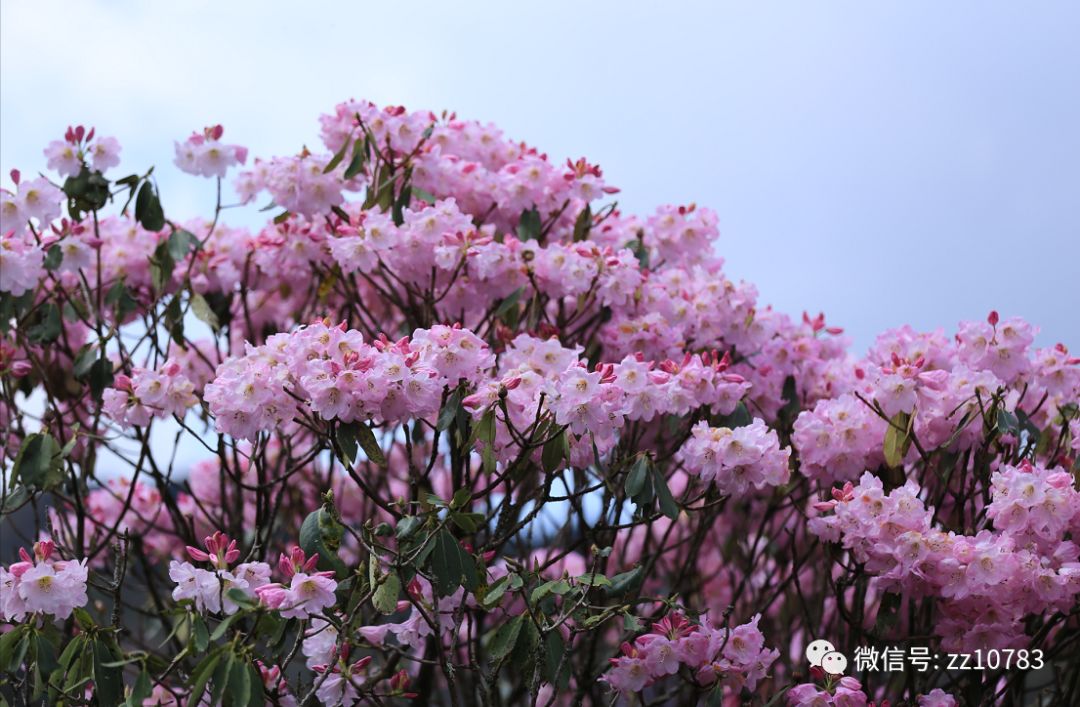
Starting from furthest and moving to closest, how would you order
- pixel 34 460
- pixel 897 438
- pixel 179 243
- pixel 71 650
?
pixel 179 243
pixel 897 438
pixel 34 460
pixel 71 650

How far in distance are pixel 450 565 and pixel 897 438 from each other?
3.29 feet

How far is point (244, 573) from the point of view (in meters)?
1.80

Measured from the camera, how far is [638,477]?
208 cm

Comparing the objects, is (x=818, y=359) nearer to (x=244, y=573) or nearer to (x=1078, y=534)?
(x=1078, y=534)

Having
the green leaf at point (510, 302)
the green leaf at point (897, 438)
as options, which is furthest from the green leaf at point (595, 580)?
the green leaf at point (510, 302)

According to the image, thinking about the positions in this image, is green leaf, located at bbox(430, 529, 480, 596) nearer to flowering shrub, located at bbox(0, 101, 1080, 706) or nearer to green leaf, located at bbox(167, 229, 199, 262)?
flowering shrub, located at bbox(0, 101, 1080, 706)

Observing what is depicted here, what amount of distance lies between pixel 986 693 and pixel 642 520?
771mm

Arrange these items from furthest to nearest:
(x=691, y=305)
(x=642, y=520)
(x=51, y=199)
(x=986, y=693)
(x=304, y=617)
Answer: (x=691, y=305) → (x=51, y=199) → (x=986, y=693) → (x=642, y=520) → (x=304, y=617)

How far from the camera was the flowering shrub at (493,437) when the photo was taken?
1936 mm

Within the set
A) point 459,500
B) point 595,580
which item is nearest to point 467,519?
point 459,500

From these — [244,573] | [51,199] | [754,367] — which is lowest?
[244,573]

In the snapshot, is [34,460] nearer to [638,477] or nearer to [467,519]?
[467,519]

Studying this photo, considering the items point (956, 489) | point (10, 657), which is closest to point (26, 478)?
point (10, 657)

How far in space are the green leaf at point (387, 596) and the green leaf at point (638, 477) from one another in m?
0.44
